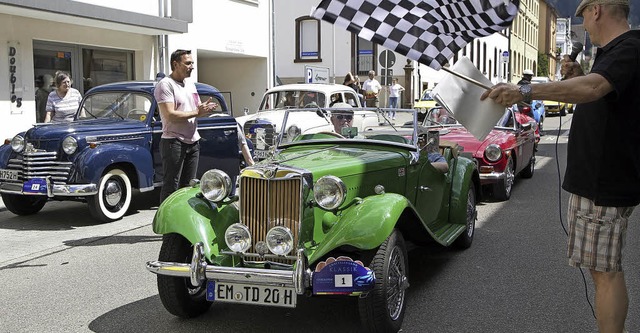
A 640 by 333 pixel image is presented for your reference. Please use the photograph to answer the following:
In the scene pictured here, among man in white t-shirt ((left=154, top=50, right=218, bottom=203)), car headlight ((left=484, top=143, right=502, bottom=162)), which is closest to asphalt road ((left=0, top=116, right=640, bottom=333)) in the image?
man in white t-shirt ((left=154, top=50, right=218, bottom=203))

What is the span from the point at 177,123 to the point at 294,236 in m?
2.78

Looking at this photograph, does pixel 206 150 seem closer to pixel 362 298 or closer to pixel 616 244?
pixel 362 298

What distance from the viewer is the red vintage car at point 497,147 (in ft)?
29.0

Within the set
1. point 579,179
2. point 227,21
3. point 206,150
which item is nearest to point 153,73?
point 227,21

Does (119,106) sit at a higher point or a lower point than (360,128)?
higher

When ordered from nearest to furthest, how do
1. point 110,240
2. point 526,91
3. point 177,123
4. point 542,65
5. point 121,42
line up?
1. point 526,91
2. point 177,123
3. point 110,240
4. point 121,42
5. point 542,65

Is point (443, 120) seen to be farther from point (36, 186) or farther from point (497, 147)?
point (36, 186)

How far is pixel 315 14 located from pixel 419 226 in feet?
5.53

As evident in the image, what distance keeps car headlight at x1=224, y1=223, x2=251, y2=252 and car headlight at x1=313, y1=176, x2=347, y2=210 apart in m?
0.49

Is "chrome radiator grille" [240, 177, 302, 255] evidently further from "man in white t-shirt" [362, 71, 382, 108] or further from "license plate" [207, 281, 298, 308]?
"man in white t-shirt" [362, 71, 382, 108]

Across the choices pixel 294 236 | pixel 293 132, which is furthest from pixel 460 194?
pixel 294 236

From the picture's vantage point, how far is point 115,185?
7953 mm

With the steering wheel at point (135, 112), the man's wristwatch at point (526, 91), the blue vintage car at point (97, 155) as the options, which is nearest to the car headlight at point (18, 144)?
the blue vintage car at point (97, 155)

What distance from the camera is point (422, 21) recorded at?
13.9 ft
